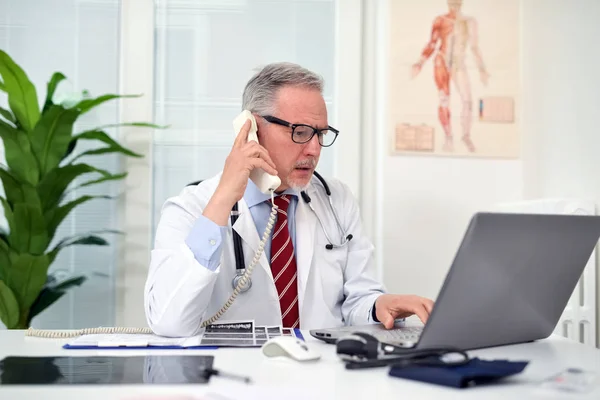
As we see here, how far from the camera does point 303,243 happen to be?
2127 mm

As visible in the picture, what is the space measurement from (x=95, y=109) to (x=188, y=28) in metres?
0.58

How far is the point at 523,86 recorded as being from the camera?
3.12m

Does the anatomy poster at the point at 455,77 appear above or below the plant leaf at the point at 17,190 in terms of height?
above

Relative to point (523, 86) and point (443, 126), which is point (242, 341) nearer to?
point (443, 126)

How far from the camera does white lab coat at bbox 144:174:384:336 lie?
168 cm

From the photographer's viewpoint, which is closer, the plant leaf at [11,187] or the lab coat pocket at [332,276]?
the lab coat pocket at [332,276]

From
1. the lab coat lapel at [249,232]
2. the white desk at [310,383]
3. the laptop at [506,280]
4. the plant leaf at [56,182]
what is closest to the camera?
the white desk at [310,383]

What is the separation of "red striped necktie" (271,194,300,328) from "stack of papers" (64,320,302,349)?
1.19 feet

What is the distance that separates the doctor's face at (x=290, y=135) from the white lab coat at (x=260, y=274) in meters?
0.17

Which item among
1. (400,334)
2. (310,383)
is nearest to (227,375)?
(310,383)

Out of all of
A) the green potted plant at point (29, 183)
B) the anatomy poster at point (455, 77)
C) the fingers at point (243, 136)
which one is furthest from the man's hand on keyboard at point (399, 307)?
the green potted plant at point (29, 183)

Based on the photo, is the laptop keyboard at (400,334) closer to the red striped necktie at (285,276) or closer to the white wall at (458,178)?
the red striped necktie at (285,276)

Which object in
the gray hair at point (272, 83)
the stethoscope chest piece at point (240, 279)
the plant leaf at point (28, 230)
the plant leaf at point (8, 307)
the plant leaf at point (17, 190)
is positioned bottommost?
the plant leaf at point (8, 307)

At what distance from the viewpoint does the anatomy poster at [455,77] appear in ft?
9.98
